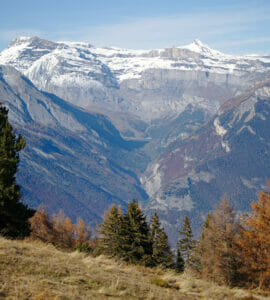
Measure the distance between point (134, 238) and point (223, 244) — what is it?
1471cm

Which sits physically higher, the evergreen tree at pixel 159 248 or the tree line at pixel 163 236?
the tree line at pixel 163 236

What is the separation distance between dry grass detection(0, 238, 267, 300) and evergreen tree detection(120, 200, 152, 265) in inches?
1017

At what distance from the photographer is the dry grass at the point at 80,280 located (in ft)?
46.8

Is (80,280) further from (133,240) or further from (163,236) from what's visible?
(163,236)

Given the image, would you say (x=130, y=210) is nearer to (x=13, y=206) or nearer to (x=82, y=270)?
(x=13, y=206)

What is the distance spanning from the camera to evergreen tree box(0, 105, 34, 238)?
95.7 feet

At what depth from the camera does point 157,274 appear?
21516 millimetres

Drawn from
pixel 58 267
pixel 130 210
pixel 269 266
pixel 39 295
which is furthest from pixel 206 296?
pixel 130 210

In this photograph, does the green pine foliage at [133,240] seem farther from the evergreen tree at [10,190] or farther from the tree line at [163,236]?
the evergreen tree at [10,190]

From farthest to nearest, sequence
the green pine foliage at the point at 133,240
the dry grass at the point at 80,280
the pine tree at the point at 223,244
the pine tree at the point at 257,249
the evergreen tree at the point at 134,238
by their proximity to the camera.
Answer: the green pine foliage at the point at 133,240
the evergreen tree at the point at 134,238
the pine tree at the point at 223,244
the pine tree at the point at 257,249
the dry grass at the point at 80,280

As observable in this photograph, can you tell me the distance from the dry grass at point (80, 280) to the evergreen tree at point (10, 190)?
31.1ft

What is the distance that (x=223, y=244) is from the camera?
121 feet

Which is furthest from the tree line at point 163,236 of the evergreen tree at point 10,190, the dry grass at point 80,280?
the dry grass at point 80,280

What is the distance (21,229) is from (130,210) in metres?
20.7
